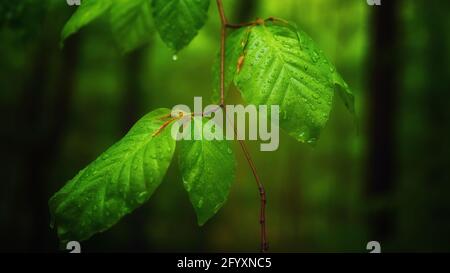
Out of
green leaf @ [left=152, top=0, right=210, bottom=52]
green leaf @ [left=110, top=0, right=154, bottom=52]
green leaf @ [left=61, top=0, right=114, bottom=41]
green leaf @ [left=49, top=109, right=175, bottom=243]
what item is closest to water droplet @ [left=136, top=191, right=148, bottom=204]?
green leaf @ [left=49, top=109, right=175, bottom=243]

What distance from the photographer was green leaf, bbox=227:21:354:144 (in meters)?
0.67

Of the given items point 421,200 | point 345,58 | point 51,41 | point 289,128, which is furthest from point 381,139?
point 345,58

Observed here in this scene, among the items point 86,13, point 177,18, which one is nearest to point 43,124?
point 86,13

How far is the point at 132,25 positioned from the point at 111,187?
2.20 feet

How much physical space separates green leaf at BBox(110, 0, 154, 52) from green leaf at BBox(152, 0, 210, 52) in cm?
34

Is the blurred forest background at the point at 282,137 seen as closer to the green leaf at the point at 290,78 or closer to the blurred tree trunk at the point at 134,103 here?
the blurred tree trunk at the point at 134,103

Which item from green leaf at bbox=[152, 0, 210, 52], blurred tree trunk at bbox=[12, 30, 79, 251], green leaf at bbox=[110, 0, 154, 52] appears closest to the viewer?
green leaf at bbox=[152, 0, 210, 52]

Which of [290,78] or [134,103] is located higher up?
[134,103]

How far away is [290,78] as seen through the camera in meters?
0.70

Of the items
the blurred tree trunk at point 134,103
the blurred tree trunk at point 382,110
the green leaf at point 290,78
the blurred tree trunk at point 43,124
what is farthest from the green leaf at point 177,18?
the blurred tree trunk at point 134,103

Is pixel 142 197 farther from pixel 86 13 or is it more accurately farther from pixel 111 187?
pixel 86 13

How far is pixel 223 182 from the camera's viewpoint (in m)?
0.68

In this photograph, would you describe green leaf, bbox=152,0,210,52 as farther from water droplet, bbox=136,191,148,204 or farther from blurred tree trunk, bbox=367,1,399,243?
blurred tree trunk, bbox=367,1,399,243
